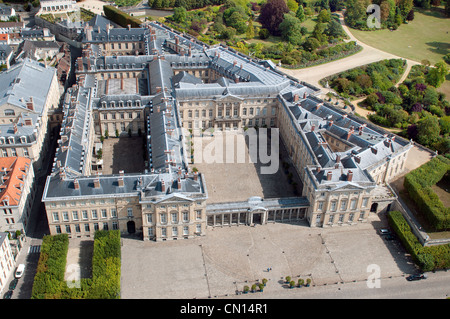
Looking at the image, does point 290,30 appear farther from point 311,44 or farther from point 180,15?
point 180,15

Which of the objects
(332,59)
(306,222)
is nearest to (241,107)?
(306,222)

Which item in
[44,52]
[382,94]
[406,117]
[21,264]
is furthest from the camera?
[44,52]

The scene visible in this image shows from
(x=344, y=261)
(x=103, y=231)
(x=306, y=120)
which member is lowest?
(x=344, y=261)

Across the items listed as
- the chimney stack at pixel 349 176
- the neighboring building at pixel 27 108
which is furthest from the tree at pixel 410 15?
the neighboring building at pixel 27 108

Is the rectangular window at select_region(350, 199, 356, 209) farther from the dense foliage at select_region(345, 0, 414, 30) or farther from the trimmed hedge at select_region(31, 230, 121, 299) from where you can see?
the dense foliage at select_region(345, 0, 414, 30)

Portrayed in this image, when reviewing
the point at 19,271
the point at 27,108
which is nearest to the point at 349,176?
the point at 19,271

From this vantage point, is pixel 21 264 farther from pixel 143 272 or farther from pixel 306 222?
pixel 306 222

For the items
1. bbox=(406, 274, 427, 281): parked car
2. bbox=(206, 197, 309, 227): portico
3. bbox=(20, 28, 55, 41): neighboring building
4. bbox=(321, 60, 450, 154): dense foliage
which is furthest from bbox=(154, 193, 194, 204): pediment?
bbox=(20, 28, 55, 41): neighboring building
